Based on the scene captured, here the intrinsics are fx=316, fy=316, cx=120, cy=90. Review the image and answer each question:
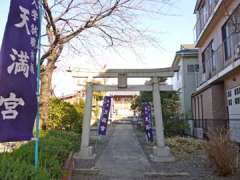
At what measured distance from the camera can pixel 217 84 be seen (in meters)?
17.1

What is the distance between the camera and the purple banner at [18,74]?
4402 millimetres

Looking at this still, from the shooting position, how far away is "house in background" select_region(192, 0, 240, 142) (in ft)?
45.6

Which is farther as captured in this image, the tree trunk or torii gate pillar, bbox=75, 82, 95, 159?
the tree trunk

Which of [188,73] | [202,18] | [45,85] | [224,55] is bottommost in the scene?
[45,85]

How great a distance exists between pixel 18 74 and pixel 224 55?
13.1m

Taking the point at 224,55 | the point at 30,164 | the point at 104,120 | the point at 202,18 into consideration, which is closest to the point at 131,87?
the point at 104,120

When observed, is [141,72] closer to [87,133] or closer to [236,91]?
[87,133]

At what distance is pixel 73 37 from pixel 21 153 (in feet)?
24.5

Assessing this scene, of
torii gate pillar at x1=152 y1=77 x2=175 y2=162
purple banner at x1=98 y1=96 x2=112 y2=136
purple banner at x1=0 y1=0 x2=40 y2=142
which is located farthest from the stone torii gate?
purple banner at x1=0 y1=0 x2=40 y2=142

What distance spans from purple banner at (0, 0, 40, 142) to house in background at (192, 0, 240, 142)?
9202 millimetres

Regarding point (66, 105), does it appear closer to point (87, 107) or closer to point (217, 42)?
point (87, 107)

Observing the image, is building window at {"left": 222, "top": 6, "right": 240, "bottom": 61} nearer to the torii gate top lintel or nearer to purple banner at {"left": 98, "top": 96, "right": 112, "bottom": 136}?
the torii gate top lintel

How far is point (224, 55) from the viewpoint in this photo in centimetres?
1577

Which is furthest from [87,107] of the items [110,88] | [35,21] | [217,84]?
[217,84]
